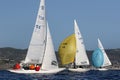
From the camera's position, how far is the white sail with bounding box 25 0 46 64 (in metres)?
89.5

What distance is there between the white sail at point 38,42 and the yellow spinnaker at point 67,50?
21929 millimetres

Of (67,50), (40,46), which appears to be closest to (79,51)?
(67,50)

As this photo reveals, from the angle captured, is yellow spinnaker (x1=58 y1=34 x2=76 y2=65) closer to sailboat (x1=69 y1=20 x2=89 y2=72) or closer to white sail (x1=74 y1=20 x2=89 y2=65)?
sailboat (x1=69 y1=20 x2=89 y2=72)

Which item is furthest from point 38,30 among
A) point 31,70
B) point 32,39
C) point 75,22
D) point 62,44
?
point 75,22

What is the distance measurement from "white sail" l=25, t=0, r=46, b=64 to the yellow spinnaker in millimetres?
21929

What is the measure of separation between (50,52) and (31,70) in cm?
480

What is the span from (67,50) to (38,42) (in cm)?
2295

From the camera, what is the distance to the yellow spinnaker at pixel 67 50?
111594 mm

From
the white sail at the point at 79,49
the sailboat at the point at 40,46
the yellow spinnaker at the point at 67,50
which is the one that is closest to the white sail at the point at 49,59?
the sailboat at the point at 40,46

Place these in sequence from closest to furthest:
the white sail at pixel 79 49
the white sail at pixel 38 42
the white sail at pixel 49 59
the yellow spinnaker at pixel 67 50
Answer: the white sail at pixel 49 59, the white sail at pixel 38 42, the yellow spinnaker at pixel 67 50, the white sail at pixel 79 49

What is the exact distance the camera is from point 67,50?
4412 inches

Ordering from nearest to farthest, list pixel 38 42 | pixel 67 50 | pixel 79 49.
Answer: pixel 38 42 < pixel 67 50 < pixel 79 49

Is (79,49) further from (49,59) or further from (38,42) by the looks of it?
(49,59)

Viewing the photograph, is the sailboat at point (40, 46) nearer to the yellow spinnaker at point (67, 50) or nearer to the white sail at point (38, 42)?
the white sail at point (38, 42)
